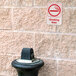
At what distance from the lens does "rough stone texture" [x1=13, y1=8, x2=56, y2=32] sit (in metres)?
3.03

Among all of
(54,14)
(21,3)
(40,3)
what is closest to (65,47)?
(54,14)

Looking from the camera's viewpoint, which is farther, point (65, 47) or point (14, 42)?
point (14, 42)

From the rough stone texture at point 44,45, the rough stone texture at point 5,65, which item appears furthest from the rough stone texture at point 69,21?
the rough stone texture at point 5,65

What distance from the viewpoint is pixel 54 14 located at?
3.00 metres

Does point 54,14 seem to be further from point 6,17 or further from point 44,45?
point 6,17

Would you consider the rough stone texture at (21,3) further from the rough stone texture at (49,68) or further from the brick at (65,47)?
the rough stone texture at (49,68)

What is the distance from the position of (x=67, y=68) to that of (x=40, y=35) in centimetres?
83

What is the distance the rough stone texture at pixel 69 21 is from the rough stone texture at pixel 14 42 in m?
0.66

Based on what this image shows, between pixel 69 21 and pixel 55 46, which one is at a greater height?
pixel 69 21

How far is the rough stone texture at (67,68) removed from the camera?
9.80ft

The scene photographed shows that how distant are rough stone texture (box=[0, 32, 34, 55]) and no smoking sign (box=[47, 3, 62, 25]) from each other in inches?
19.2

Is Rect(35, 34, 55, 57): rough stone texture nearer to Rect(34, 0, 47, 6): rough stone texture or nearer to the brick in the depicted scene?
the brick

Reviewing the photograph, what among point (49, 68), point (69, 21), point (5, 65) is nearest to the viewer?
point (69, 21)

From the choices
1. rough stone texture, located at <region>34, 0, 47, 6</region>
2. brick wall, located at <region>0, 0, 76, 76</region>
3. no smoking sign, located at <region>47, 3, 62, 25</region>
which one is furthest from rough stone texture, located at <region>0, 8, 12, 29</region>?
no smoking sign, located at <region>47, 3, 62, 25</region>
